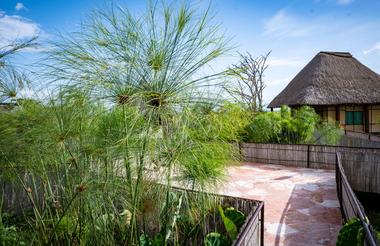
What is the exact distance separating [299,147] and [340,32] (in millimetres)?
3736

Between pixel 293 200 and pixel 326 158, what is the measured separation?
11.8 feet

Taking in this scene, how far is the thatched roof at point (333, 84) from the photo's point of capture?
1473cm

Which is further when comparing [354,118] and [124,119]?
[354,118]

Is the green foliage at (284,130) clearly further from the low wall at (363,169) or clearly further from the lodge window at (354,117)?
the lodge window at (354,117)

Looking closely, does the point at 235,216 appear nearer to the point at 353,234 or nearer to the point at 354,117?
the point at 353,234

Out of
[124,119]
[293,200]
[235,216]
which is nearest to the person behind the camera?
[124,119]

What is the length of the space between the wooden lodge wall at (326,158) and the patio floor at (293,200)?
44cm

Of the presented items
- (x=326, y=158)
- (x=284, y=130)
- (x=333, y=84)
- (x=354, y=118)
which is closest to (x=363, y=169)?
(x=326, y=158)

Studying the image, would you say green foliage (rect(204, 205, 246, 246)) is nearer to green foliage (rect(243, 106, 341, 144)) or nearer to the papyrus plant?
the papyrus plant

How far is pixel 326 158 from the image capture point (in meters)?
8.31

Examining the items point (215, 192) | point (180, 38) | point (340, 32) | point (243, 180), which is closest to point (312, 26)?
point (340, 32)

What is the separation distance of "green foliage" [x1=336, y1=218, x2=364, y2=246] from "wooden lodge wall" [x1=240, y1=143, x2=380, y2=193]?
3.50 metres

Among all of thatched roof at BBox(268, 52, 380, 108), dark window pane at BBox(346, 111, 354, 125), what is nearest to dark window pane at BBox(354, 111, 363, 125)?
dark window pane at BBox(346, 111, 354, 125)

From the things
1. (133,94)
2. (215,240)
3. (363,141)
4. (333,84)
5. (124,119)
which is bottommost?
(215,240)
